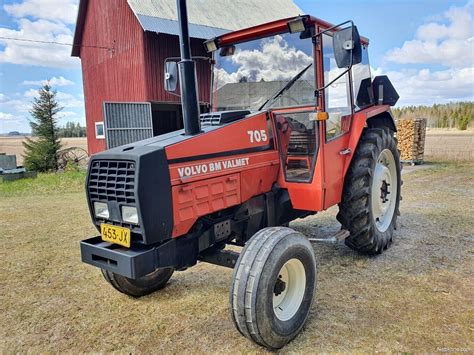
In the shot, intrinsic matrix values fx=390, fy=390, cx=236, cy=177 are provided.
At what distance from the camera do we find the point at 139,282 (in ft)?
11.9

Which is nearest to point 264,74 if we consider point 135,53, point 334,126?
point 334,126

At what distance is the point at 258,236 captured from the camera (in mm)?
2848

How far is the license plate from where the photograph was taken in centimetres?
274

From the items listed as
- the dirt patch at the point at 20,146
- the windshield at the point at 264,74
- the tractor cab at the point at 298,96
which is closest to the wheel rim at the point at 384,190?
the tractor cab at the point at 298,96

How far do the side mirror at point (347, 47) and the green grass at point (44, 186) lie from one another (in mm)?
9144

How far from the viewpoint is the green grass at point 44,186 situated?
1039 centimetres

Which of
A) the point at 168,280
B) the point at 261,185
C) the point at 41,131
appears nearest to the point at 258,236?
the point at 261,185

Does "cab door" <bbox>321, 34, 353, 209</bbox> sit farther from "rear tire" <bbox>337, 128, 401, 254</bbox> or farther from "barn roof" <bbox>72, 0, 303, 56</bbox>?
"barn roof" <bbox>72, 0, 303, 56</bbox>

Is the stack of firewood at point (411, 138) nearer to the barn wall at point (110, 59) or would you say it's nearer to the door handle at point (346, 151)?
the barn wall at point (110, 59)

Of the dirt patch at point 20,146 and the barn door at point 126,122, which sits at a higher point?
the barn door at point 126,122

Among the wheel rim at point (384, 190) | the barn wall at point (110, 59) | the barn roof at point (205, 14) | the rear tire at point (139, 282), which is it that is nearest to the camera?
the rear tire at point (139, 282)

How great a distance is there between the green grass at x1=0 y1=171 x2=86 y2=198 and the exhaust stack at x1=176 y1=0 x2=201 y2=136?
847 centimetres

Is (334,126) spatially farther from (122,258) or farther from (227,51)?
(122,258)

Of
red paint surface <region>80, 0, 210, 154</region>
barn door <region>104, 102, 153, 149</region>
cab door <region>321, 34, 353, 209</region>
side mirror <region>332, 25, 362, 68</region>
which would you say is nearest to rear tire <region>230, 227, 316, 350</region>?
cab door <region>321, 34, 353, 209</region>
